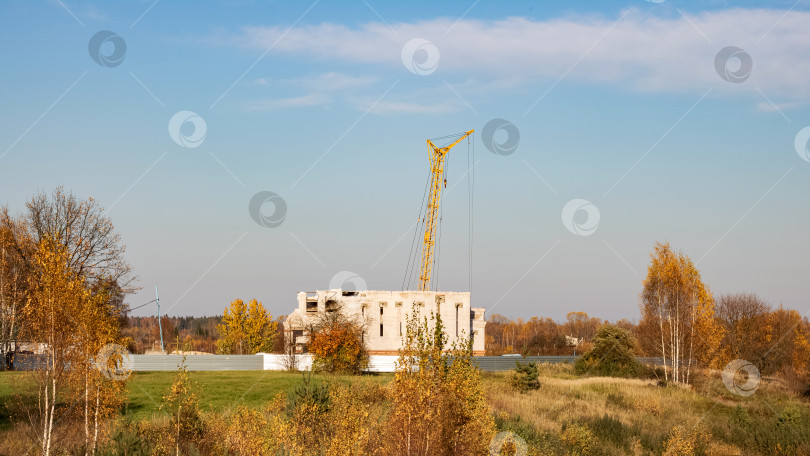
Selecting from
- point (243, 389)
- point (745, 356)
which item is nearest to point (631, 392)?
point (243, 389)

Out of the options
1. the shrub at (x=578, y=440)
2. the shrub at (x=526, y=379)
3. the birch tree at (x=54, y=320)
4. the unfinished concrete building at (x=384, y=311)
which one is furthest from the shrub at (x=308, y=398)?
the unfinished concrete building at (x=384, y=311)

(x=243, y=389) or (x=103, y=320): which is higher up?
(x=103, y=320)

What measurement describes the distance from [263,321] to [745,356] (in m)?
58.0

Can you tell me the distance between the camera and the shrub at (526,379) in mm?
47750

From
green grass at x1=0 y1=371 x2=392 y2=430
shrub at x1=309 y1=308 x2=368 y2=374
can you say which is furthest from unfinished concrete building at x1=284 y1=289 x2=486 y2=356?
green grass at x1=0 y1=371 x2=392 y2=430

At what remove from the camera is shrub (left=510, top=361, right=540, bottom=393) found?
157ft

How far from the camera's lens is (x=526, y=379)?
4838cm

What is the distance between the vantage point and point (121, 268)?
51.8m

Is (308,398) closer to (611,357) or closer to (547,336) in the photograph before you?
(611,357)

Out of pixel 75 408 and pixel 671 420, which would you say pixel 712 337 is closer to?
pixel 671 420

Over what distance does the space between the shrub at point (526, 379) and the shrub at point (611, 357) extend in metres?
13.7

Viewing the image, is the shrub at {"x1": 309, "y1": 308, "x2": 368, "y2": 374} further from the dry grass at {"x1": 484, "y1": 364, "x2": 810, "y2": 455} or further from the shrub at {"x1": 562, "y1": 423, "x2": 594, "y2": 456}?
the shrub at {"x1": 562, "y1": 423, "x2": 594, "y2": 456}

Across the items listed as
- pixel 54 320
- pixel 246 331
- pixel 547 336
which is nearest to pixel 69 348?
pixel 54 320

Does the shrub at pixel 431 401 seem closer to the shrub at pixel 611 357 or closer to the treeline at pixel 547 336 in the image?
the shrub at pixel 611 357
